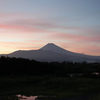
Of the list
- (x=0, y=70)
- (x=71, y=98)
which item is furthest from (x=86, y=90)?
(x=0, y=70)

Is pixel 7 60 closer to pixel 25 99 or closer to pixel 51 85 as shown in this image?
pixel 51 85

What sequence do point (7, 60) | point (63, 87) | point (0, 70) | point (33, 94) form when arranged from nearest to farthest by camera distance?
point (33, 94) → point (63, 87) → point (0, 70) → point (7, 60)

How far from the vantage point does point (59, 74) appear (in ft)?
97.6

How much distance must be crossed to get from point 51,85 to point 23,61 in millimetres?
15763

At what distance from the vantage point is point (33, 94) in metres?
14.4

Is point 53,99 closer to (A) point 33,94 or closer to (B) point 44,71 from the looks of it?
(A) point 33,94

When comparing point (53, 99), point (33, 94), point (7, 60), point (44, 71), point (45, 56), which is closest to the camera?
point (53, 99)

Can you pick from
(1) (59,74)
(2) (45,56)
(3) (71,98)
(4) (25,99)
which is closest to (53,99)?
(3) (71,98)

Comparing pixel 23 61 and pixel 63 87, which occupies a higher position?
pixel 23 61

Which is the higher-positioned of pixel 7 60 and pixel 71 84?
pixel 7 60

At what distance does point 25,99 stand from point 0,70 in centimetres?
1753

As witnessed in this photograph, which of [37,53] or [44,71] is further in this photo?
[37,53]

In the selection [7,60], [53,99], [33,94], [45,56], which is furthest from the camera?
[45,56]

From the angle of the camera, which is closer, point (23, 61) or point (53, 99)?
point (53, 99)
